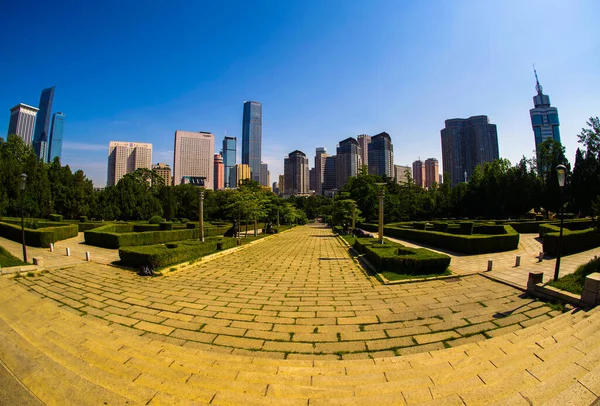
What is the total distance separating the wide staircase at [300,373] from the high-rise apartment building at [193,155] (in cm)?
17852

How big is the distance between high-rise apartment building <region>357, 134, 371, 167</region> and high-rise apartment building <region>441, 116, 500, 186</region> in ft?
161


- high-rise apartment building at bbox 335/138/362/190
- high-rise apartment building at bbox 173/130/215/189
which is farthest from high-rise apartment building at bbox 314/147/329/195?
high-rise apartment building at bbox 173/130/215/189

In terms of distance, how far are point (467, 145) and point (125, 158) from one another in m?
188

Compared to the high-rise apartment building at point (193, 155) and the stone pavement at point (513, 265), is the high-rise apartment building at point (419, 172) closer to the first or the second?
the high-rise apartment building at point (193, 155)

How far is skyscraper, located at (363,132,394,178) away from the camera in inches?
5876

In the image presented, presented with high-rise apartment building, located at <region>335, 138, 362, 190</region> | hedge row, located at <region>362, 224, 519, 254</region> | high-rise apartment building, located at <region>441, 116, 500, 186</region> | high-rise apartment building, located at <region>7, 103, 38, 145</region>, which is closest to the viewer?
hedge row, located at <region>362, 224, 519, 254</region>

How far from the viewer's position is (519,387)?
10.3ft

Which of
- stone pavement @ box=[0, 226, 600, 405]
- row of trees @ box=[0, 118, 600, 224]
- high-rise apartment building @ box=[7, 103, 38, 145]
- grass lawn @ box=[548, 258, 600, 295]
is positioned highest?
high-rise apartment building @ box=[7, 103, 38, 145]

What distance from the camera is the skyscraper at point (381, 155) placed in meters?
149

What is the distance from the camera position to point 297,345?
450 cm

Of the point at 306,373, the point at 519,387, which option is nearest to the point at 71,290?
the point at 306,373

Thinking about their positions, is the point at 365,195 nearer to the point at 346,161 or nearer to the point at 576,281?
the point at 576,281

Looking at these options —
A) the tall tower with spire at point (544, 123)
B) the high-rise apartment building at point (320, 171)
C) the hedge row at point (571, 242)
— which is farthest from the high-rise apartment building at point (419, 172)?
the hedge row at point (571, 242)

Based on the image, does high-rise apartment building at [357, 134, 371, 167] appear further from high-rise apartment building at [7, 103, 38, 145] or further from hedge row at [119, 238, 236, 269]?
high-rise apartment building at [7, 103, 38, 145]
